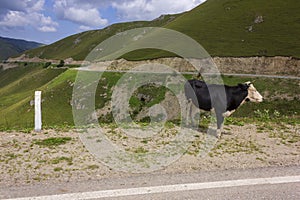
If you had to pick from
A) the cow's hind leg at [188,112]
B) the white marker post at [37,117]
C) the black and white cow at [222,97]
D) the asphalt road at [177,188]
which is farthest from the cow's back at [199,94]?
the white marker post at [37,117]

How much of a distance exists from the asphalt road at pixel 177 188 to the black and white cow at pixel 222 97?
Result: 392 centimetres

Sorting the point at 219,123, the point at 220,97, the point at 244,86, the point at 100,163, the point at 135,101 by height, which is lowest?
the point at 135,101

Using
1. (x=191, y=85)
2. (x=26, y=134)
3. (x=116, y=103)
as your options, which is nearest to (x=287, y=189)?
(x=191, y=85)

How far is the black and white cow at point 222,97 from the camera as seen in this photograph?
10.2m

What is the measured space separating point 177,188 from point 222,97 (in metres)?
5.48

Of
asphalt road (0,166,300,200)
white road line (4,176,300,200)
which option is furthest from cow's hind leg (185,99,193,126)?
white road line (4,176,300,200)

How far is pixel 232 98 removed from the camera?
33.7 ft

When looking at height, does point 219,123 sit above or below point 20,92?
above

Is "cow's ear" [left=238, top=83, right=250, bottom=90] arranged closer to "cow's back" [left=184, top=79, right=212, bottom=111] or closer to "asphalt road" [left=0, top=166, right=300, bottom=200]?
"cow's back" [left=184, top=79, right=212, bottom=111]

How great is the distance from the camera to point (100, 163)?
686 cm

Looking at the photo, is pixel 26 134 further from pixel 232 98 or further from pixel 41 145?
pixel 232 98

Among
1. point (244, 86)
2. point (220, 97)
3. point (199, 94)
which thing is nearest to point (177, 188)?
point (220, 97)

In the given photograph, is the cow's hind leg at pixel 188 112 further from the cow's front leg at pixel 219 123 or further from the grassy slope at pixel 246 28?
the grassy slope at pixel 246 28

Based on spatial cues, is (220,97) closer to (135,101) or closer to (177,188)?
(177,188)
